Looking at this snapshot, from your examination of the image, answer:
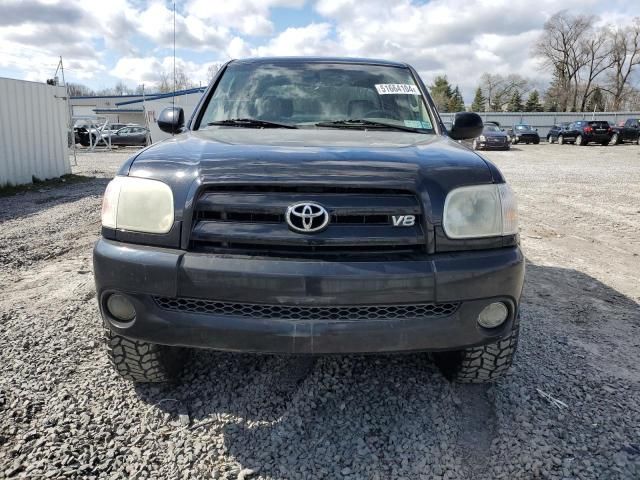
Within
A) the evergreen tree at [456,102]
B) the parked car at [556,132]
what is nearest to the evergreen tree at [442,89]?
the evergreen tree at [456,102]

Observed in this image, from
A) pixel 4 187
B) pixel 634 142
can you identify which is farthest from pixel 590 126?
pixel 4 187

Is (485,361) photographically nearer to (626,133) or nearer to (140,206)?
(140,206)

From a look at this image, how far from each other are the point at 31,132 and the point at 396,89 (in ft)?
32.6

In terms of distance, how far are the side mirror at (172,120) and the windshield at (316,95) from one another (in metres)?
0.28

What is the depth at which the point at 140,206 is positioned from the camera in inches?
82.5

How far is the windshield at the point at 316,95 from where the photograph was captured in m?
3.24

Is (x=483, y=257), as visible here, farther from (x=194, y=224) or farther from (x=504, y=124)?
(x=504, y=124)

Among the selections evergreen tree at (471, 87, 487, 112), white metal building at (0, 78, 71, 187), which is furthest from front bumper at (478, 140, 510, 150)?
evergreen tree at (471, 87, 487, 112)

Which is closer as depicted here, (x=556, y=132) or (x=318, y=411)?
(x=318, y=411)

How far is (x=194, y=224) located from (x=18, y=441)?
3.93 ft

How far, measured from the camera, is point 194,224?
2.03m

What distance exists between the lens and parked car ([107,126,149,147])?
1047 inches

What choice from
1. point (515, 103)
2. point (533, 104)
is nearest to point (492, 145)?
point (515, 103)

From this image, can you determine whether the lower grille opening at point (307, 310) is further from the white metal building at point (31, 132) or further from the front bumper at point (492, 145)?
the front bumper at point (492, 145)
